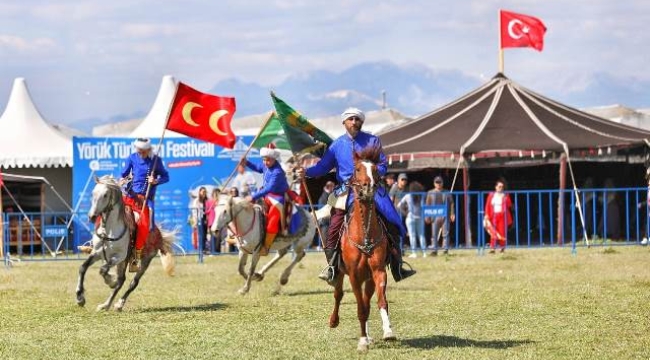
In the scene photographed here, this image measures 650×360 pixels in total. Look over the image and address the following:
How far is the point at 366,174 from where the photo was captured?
10.9 metres

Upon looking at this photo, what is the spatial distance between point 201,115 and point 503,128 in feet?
45.0

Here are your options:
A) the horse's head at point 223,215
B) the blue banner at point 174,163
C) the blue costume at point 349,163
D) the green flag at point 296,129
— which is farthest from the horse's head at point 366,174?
the blue banner at point 174,163

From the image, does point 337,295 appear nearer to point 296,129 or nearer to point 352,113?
point 352,113

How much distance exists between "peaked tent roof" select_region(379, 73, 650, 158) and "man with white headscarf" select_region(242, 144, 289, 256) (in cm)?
1040

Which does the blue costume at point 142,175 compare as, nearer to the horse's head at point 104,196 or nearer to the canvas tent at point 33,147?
the horse's head at point 104,196

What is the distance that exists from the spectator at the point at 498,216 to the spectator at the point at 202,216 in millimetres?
6045

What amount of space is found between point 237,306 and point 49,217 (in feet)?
50.4

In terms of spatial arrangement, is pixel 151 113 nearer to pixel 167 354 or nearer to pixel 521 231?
pixel 521 231

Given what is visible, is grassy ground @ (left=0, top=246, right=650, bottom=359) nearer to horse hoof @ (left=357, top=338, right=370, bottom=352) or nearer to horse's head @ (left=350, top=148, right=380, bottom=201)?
horse hoof @ (left=357, top=338, right=370, bottom=352)

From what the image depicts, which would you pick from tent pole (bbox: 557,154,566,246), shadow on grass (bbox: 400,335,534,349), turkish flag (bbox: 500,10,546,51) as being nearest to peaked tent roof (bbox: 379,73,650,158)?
tent pole (bbox: 557,154,566,246)

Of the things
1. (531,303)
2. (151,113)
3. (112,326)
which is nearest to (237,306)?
(112,326)

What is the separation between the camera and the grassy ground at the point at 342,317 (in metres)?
11.2

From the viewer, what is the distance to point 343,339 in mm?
11906

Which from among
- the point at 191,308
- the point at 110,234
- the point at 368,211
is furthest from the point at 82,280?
the point at 368,211
